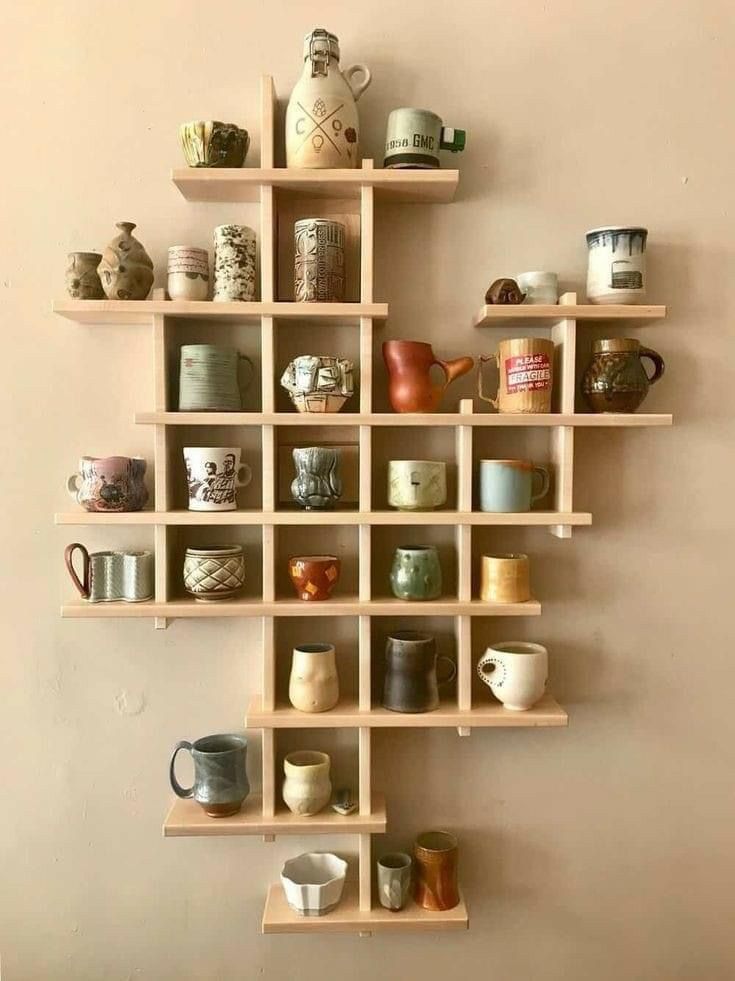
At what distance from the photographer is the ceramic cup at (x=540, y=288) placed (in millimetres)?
1099

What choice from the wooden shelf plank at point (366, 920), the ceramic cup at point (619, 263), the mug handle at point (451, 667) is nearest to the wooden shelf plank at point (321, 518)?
the mug handle at point (451, 667)

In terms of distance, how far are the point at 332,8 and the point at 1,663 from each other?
107 centimetres

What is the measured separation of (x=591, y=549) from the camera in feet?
3.91

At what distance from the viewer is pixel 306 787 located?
1112 mm

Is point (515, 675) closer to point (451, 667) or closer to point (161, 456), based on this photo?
point (451, 667)

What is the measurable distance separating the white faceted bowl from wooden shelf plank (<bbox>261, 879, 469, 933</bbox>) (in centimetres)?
1

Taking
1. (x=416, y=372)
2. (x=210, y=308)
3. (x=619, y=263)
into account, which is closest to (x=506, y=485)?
(x=416, y=372)

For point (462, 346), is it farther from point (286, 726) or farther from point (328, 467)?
point (286, 726)

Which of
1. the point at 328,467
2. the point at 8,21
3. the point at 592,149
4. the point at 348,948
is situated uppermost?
the point at 8,21

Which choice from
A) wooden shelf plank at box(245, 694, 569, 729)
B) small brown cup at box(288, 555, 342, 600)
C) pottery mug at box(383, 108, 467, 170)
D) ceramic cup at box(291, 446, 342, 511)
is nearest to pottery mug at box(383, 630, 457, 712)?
wooden shelf plank at box(245, 694, 569, 729)

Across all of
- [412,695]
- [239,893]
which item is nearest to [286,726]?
[412,695]

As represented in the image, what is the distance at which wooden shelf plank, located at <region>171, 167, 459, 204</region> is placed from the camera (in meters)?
1.05

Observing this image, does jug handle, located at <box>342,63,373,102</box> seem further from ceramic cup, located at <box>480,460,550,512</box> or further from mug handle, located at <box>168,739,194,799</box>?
mug handle, located at <box>168,739,194,799</box>

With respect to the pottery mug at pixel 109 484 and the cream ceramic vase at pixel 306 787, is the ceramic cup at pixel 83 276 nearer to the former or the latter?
the pottery mug at pixel 109 484
